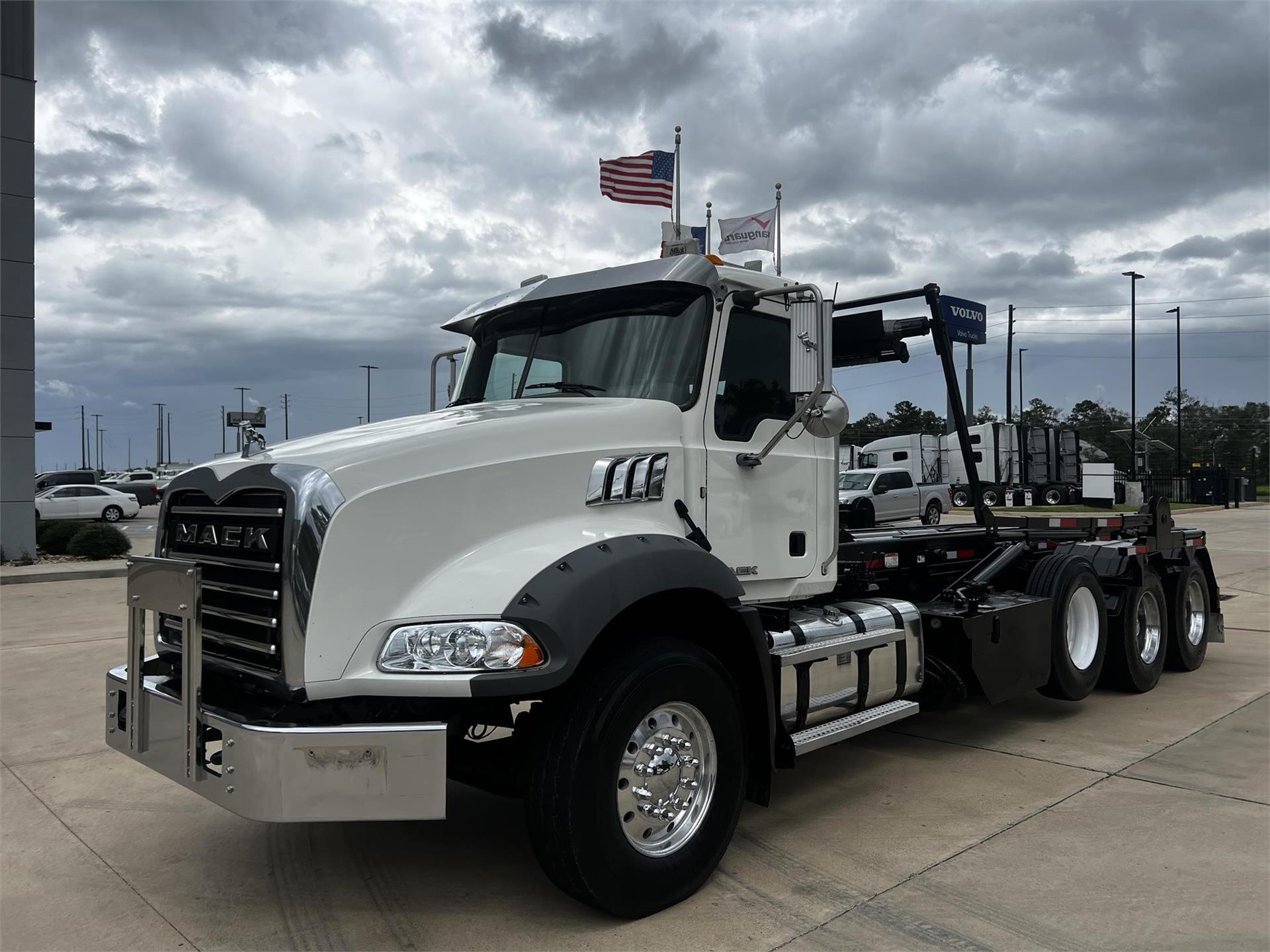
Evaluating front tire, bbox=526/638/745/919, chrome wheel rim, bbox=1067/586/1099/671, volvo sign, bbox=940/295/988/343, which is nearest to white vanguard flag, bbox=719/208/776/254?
volvo sign, bbox=940/295/988/343

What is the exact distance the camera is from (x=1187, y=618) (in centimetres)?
864

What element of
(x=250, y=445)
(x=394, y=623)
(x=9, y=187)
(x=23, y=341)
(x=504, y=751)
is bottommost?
(x=504, y=751)

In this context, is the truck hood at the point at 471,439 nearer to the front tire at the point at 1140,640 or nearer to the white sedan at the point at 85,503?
the front tire at the point at 1140,640

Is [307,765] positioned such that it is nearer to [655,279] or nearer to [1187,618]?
[655,279]

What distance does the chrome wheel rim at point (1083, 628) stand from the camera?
23.3ft

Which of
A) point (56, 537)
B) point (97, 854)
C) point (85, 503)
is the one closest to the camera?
point (97, 854)

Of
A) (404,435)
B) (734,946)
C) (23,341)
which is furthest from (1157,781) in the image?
(23,341)

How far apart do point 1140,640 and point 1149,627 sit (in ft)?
1.15

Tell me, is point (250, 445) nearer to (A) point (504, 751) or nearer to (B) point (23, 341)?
(A) point (504, 751)

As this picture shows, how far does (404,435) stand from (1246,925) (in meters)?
3.69

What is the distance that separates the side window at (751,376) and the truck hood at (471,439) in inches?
14.8

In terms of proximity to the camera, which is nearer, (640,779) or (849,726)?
(640,779)

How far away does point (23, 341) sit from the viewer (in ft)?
56.0

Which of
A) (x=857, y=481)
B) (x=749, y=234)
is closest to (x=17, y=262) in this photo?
(x=749, y=234)
